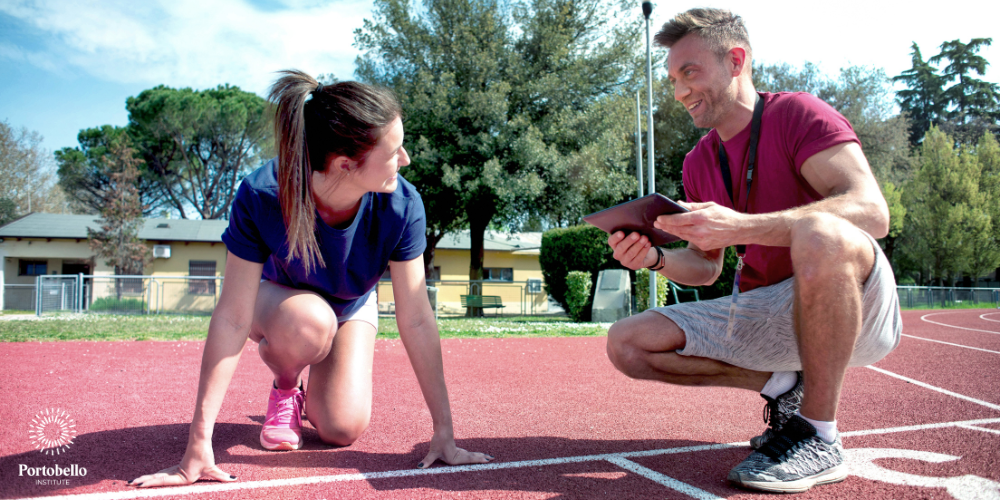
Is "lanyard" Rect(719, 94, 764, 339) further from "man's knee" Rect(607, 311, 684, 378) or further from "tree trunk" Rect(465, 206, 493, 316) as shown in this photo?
"tree trunk" Rect(465, 206, 493, 316)

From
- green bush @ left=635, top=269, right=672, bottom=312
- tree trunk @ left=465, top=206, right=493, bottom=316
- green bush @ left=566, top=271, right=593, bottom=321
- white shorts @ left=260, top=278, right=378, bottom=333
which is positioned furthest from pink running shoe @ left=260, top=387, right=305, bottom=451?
tree trunk @ left=465, top=206, right=493, bottom=316

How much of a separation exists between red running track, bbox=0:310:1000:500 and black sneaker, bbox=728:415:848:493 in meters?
0.07

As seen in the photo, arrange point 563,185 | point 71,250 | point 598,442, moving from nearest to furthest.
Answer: point 598,442
point 563,185
point 71,250

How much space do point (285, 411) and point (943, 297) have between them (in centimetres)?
3011

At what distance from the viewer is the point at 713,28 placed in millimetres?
2719

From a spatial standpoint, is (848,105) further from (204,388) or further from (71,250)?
(71,250)

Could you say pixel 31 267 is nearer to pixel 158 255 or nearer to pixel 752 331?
pixel 158 255

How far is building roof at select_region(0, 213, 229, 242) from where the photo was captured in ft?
86.0

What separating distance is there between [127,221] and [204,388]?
26339 millimetres

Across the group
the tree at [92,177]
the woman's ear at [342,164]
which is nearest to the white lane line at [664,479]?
the woman's ear at [342,164]

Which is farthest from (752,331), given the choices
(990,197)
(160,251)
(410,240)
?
(990,197)

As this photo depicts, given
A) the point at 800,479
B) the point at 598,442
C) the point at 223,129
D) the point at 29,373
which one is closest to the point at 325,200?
the point at 598,442

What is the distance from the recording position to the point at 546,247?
18.4 meters

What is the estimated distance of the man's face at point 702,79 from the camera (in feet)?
8.91
